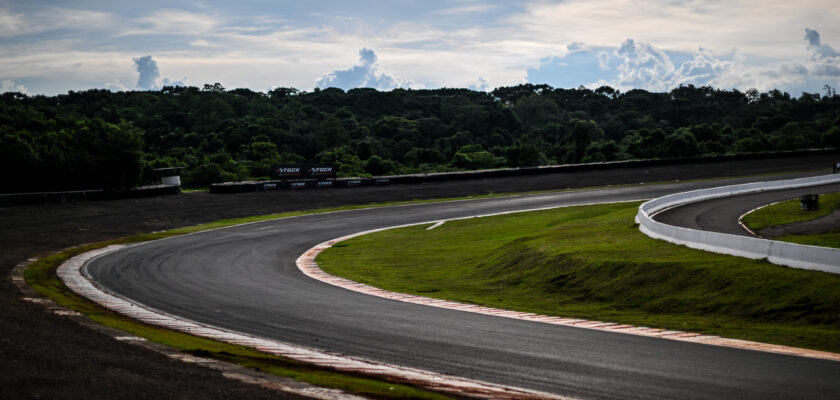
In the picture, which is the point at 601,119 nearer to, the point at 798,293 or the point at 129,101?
the point at 129,101

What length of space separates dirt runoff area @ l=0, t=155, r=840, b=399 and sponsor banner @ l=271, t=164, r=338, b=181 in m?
2.83

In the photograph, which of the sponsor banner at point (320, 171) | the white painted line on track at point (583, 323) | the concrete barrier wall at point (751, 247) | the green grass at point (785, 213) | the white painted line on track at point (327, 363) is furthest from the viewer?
the sponsor banner at point (320, 171)

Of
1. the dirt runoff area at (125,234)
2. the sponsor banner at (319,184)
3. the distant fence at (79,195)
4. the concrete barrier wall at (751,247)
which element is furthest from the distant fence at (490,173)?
the concrete barrier wall at (751,247)

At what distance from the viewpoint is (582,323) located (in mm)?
12156

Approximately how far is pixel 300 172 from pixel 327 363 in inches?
1790

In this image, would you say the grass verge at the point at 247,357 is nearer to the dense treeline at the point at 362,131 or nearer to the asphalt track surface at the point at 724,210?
the asphalt track surface at the point at 724,210

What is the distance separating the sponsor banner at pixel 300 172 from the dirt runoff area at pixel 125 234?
9.29 ft

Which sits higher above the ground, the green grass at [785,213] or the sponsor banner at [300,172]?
the sponsor banner at [300,172]

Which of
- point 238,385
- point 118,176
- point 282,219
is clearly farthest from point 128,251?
point 118,176

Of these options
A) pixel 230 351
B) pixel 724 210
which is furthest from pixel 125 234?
pixel 724 210

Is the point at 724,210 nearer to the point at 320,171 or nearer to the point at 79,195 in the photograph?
the point at 320,171

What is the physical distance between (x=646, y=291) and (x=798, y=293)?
2.88m

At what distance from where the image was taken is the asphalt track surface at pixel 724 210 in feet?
70.3

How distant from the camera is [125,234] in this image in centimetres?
3219
